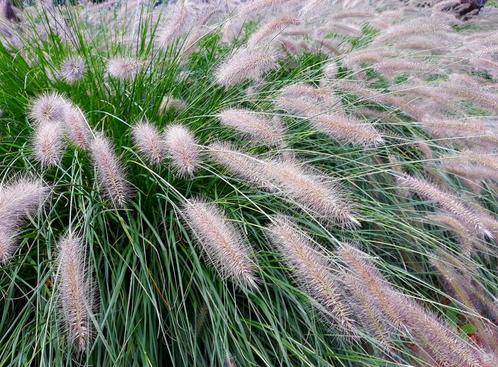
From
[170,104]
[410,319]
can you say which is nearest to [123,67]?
[170,104]

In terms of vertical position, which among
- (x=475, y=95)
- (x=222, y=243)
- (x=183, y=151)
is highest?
(x=183, y=151)

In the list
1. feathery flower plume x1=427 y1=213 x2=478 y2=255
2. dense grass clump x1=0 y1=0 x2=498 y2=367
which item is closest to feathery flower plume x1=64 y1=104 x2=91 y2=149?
dense grass clump x1=0 y1=0 x2=498 y2=367

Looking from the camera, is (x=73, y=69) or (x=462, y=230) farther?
(x=73, y=69)

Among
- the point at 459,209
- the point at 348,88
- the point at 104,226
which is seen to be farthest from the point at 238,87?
the point at 459,209

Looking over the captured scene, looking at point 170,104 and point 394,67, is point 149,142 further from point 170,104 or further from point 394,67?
Answer: point 394,67

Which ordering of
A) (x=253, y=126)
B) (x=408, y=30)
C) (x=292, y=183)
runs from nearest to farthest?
(x=292, y=183) → (x=253, y=126) → (x=408, y=30)

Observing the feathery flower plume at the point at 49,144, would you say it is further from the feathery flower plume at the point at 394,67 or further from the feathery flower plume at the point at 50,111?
the feathery flower plume at the point at 394,67

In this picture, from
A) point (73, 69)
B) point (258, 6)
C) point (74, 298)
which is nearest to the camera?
point (74, 298)

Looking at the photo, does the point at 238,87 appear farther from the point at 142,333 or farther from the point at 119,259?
the point at 142,333
